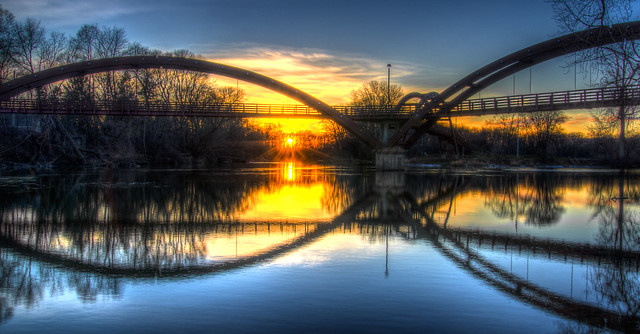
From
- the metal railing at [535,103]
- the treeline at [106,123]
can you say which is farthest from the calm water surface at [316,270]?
the treeline at [106,123]

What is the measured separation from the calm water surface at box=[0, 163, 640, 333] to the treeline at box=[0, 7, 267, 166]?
4596cm

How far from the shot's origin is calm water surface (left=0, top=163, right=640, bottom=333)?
6.52 m

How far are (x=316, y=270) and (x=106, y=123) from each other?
6690 centimetres

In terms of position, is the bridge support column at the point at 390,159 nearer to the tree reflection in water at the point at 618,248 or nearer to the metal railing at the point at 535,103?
the metal railing at the point at 535,103

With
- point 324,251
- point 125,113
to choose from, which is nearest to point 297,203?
point 324,251

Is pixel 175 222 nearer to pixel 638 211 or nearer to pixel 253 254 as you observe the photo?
pixel 253 254

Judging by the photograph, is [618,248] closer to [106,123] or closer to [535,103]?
[535,103]

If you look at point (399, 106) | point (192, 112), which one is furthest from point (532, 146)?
point (192, 112)

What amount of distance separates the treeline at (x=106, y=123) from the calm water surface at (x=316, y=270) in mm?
45958

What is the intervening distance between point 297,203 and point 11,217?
10354 millimetres

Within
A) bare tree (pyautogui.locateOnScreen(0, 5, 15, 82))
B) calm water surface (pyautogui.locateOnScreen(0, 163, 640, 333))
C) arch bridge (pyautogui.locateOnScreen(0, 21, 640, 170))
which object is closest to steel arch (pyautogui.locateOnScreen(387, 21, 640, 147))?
arch bridge (pyautogui.locateOnScreen(0, 21, 640, 170))

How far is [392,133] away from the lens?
172 feet

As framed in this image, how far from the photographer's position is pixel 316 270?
30.0ft

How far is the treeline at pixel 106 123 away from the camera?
58219 mm
